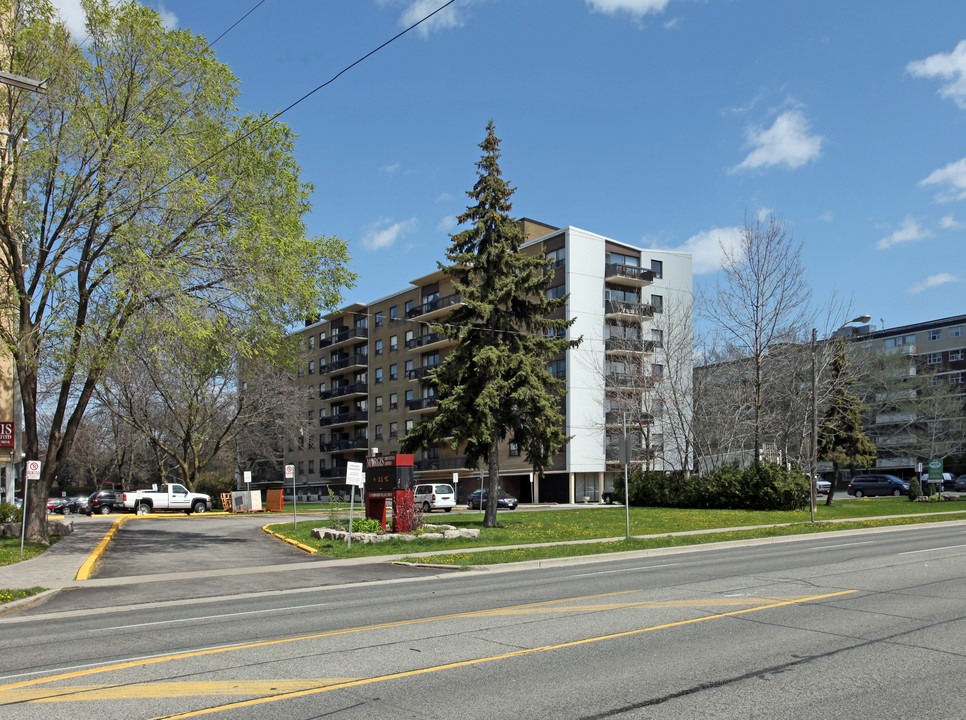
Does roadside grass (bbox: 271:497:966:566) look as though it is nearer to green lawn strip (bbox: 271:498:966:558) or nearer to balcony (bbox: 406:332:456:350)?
green lawn strip (bbox: 271:498:966:558)

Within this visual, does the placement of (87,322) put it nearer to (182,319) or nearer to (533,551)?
(182,319)

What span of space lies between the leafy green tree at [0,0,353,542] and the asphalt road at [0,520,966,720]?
35.9 ft

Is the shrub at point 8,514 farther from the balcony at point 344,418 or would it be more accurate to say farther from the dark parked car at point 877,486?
the dark parked car at point 877,486

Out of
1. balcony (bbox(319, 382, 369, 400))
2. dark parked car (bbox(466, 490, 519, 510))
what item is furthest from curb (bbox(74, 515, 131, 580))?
balcony (bbox(319, 382, 369, 400))

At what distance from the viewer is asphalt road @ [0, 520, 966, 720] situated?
615cm

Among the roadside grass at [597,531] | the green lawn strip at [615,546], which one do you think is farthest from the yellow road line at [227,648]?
the roadside grass at [597,531]

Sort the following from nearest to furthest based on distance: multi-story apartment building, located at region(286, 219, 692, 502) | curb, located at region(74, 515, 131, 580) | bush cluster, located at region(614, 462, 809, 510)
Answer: curb, located at region(74, 515, 131, 580) → bush cluster, located at region(614, 462, 809, 510) → multi-story apartment building, located at region(286, 219, 692, 502)

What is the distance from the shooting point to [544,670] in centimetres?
720

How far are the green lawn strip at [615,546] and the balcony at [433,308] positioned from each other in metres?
45.0

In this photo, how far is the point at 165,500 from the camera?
157ft

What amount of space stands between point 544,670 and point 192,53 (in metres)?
23.4

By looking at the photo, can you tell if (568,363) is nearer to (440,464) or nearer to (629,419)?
(629,419)

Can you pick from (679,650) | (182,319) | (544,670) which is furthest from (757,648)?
(182,319)

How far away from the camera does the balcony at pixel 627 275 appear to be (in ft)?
218
